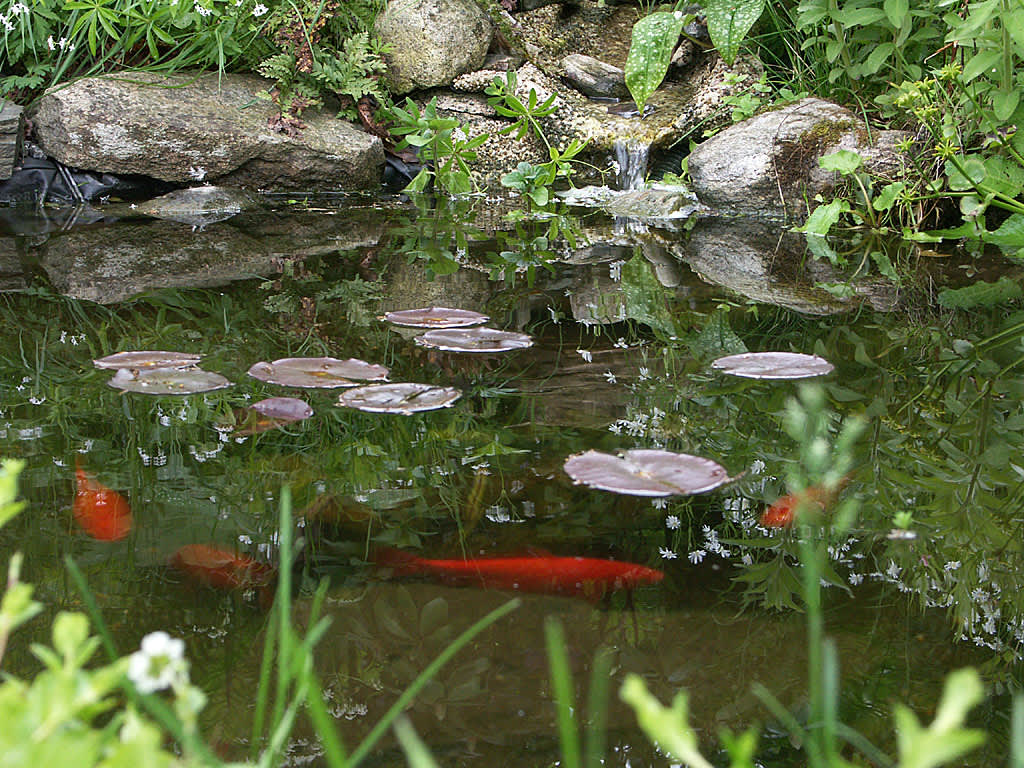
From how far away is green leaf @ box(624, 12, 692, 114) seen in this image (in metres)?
5.22

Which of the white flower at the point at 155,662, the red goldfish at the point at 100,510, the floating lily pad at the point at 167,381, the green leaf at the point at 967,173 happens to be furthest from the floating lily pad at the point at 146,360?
the green leaf at the point at 967,173

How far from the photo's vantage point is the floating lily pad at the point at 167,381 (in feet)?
6.40

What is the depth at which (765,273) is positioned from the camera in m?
3.27

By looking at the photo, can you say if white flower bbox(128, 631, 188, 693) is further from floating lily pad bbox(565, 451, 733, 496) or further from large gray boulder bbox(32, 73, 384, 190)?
large gray boulder bbox(32, 73, 384, 190)

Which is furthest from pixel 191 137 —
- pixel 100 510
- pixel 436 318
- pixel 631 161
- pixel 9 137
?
pixel 100 510

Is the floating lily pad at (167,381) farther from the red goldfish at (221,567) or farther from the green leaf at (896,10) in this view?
the green leaf at (896,10)

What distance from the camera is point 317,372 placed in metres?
2.04

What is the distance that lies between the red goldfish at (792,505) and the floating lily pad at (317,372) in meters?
0.89

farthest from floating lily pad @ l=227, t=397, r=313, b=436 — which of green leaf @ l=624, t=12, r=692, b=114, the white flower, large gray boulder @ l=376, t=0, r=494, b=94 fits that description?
large gray boulder @ l=376, t=0, r=494, b=94

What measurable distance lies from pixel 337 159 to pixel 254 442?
12.3ft

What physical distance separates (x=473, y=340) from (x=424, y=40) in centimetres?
380

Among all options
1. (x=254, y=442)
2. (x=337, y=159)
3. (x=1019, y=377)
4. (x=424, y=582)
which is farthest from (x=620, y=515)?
(x=337, y=159)

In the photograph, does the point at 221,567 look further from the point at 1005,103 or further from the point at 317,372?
the point at 1005,103

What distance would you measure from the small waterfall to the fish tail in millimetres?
4356
